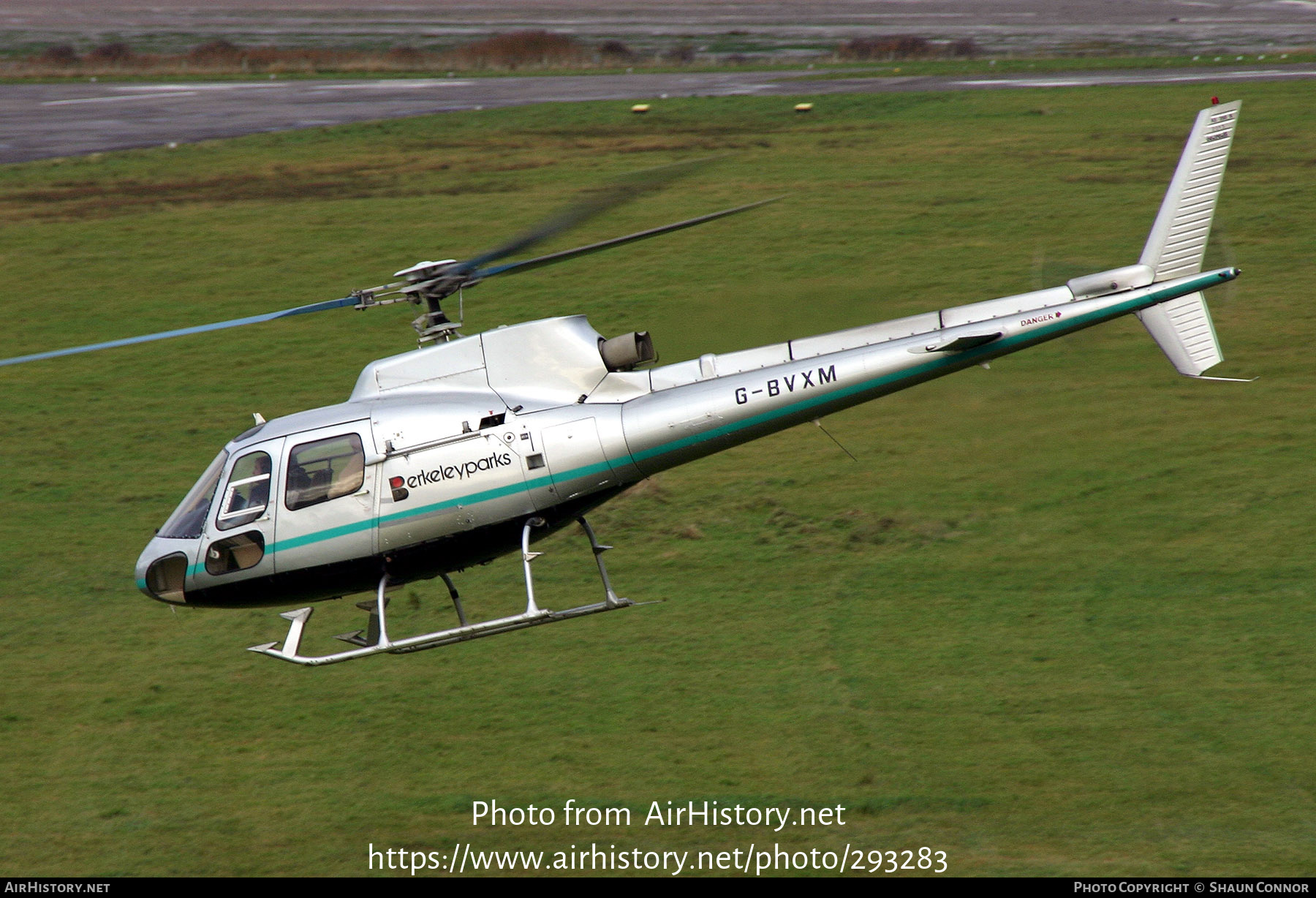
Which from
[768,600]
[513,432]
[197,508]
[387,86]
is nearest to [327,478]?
[197,508]

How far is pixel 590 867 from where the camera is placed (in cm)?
1748

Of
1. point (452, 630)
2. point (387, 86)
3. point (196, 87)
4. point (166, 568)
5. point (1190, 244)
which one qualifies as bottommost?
point (452, 630)

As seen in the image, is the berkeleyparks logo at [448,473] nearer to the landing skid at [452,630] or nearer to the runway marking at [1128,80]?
the landing skid at [452,630]

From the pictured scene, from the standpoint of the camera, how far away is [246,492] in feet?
55.4

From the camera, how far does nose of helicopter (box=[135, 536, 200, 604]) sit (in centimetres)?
1714

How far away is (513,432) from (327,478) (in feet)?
7.64

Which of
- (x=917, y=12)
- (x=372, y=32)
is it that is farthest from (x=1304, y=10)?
(x=372, y=32)

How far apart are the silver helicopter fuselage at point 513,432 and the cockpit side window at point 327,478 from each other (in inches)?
0.8

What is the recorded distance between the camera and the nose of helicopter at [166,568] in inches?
675

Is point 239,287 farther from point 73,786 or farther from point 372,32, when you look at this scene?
point 372,32

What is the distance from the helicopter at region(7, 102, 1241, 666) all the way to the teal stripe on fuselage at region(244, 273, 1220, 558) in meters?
0.02

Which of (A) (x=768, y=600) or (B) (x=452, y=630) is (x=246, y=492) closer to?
(B) (x=452, y=630)

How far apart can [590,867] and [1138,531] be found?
38.9 feet

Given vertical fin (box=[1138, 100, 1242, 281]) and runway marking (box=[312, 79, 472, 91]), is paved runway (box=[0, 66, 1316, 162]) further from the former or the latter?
vertical fin (box=[1138, 100, 1242, 281])
